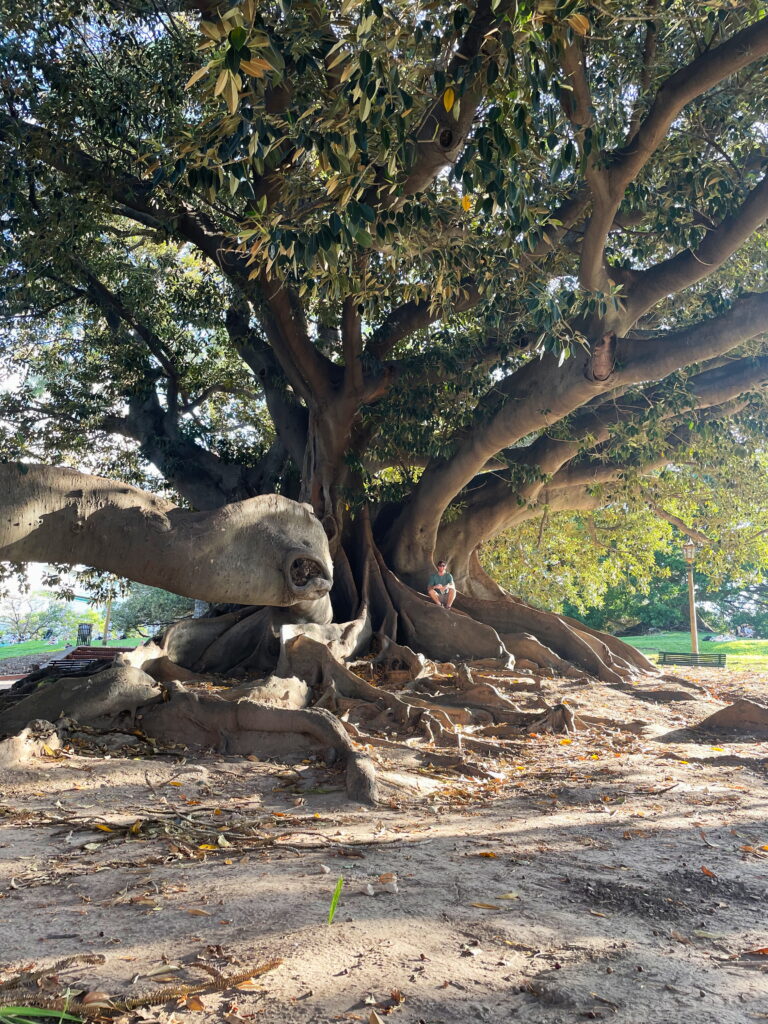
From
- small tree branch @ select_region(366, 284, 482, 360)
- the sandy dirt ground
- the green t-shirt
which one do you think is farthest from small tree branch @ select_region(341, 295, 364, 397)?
the sandy dirt ground

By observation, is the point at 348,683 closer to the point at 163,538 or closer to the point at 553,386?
the point at 163,538

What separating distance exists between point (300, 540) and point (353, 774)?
1.89 meters

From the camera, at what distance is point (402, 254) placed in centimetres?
627

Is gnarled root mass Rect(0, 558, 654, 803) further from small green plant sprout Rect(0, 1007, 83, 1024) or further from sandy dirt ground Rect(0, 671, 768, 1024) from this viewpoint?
small green plant sprout Rect(0, 1007, 83, 1024)

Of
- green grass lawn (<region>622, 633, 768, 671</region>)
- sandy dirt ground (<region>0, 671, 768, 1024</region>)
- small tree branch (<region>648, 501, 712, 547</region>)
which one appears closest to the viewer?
sandy dirt ground (<region>0, 671, 768, 1024</region>)

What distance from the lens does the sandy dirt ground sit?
7.47 ft

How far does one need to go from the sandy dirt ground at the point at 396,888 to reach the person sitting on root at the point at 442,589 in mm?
4547

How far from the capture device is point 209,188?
4926mm

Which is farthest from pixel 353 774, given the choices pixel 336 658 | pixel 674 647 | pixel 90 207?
pixel 674 647

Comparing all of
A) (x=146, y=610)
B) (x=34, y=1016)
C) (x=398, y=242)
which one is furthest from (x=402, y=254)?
(x=146, y=610)

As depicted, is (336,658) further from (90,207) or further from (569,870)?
(90,207)

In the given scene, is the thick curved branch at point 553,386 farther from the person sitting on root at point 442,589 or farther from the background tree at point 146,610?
the background tree at point 146,610

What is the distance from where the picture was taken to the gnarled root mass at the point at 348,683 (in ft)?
19.5

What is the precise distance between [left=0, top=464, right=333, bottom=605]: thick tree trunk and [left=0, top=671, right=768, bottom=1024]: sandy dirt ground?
4.23 ft
